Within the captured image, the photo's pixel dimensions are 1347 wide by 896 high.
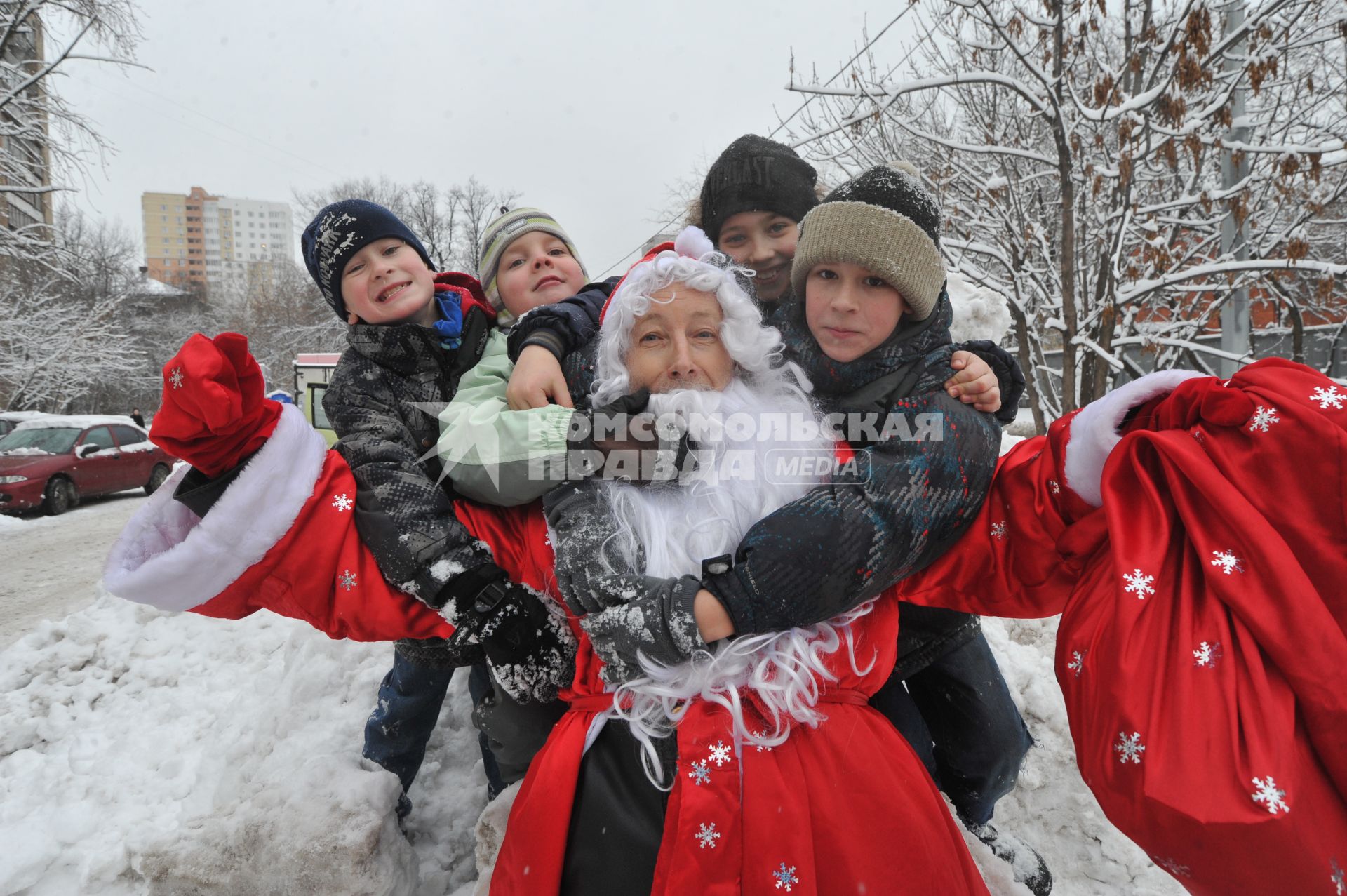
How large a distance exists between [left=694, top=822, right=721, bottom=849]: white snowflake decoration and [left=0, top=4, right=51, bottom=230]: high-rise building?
12.5m

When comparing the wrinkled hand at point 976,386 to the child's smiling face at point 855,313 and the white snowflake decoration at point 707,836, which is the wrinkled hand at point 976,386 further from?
the white snowflake decoration at point 707,836

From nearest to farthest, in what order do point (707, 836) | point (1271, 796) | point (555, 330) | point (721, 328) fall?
A: point (1271, 796) → point (707, 836) → point (721, 328) → point (555, 330)

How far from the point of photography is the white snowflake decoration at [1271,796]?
2.89ft

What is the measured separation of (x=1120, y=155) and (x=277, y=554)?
5.91 meters

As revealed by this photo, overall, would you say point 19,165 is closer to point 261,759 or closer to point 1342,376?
point 261,759

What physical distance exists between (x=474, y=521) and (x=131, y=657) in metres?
3.27

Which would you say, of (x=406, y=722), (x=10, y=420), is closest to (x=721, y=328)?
(x=406, y=722)

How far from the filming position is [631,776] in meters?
1.36

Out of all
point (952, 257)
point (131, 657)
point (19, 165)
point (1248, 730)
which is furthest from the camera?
point (19, 165)

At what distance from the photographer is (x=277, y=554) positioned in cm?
143

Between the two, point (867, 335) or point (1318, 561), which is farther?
point (867, 335)

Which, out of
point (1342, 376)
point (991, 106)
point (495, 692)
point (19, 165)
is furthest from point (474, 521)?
point (1342, 376)

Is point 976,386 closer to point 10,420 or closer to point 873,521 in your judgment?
point 873,521

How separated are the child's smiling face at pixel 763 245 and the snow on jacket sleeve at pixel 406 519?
3.56 feet
